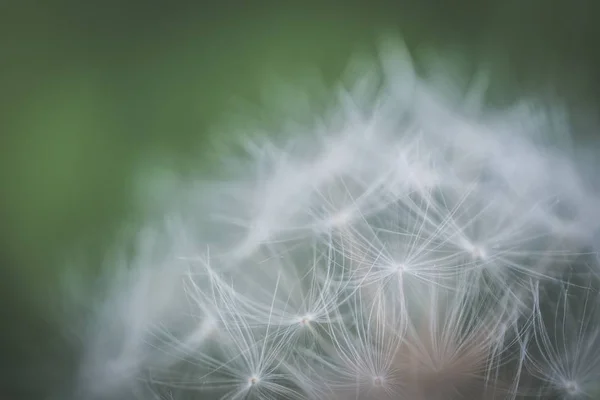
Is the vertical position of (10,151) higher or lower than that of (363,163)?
lower

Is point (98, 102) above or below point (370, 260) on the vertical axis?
above

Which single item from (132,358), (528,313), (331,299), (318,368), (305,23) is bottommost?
(132,358)

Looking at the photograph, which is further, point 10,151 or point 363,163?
point 10,151

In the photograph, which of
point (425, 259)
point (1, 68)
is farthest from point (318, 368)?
point (1, 68)

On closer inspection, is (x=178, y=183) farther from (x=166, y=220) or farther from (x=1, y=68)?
(x=1, y=68)

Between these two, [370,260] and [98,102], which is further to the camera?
[98,102]

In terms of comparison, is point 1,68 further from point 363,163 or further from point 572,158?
point 572,158
